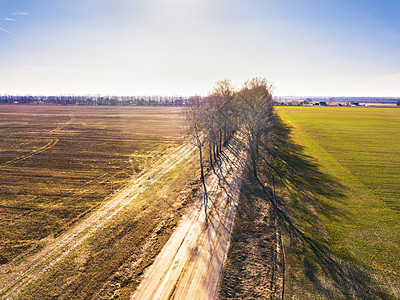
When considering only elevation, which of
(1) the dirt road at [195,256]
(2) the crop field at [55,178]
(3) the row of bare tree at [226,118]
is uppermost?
(3) the row of bare tree at [226,118]

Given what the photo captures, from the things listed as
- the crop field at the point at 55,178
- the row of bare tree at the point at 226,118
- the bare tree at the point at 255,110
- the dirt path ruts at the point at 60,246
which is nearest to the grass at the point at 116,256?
the dirt path ruts at the point at 60,246

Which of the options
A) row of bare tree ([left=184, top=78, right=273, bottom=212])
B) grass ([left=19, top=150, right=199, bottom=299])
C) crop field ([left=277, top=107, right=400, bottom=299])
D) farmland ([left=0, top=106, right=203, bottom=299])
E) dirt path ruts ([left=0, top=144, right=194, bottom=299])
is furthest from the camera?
row of bare tree ([left=184, top=78, right=273, bottom=212])

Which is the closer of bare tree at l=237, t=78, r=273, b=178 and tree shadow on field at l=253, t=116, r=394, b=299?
tree shadow on field at l=253, t=116, r=394, b=299

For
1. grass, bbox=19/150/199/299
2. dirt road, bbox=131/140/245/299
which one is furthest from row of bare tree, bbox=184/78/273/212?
grass, bbox=19/150/199/299

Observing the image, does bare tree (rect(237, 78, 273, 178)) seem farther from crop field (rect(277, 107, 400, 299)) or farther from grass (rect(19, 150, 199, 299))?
grass (rect(19, 150, 199, 299))

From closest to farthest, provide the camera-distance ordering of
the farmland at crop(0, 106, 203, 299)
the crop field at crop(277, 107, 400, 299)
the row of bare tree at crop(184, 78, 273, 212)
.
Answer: the crop field at crop(277, 107, 400, 299)
the farmland at crop(0, 106, 203, 299)
the row of bare tree at crop(184, 78, 273, 212)

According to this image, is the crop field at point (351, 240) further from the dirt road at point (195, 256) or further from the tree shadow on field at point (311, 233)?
the dirt road at point (195, 256)

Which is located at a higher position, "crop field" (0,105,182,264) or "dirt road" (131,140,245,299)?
"crop field" (0,105,182,264)
